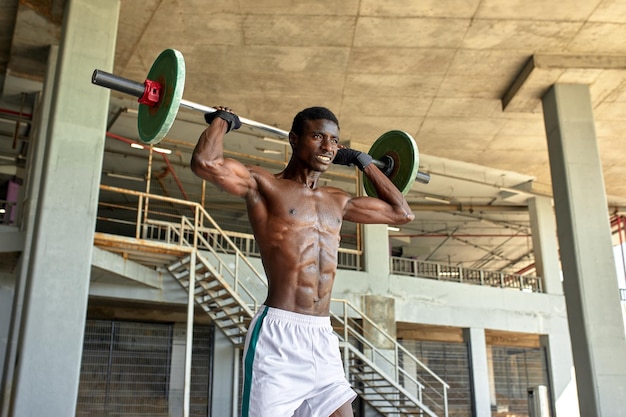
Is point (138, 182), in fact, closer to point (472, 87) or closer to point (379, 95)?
point (379, 95)

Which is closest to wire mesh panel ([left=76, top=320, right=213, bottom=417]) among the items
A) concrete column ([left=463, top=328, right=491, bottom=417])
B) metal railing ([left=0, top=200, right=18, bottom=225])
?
metal railing ([left=0, top=200, right=18, bottom=225])

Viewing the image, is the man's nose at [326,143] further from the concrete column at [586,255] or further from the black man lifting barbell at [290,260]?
the concrete column at [586,255]

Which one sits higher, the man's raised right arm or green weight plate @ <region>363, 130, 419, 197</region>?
green weight plate @ <region>363, 130, 419, 197</region>

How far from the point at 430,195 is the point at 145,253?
10673 millimetres

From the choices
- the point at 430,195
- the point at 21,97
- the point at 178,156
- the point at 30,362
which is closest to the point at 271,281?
the point at 30,362

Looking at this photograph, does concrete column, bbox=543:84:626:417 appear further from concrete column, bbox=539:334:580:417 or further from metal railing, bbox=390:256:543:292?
concrete column, bbox=539:334:580:417

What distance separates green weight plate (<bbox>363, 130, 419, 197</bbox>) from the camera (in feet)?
12.1

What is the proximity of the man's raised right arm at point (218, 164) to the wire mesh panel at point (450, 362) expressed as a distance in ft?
40.3

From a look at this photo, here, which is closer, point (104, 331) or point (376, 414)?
point (104, 331)

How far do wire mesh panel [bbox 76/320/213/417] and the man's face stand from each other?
31.0ft

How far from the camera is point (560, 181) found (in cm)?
1002

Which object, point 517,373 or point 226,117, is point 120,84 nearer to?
point 226,117

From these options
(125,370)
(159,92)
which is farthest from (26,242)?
(159,92)

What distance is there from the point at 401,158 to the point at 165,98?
1516 mm
